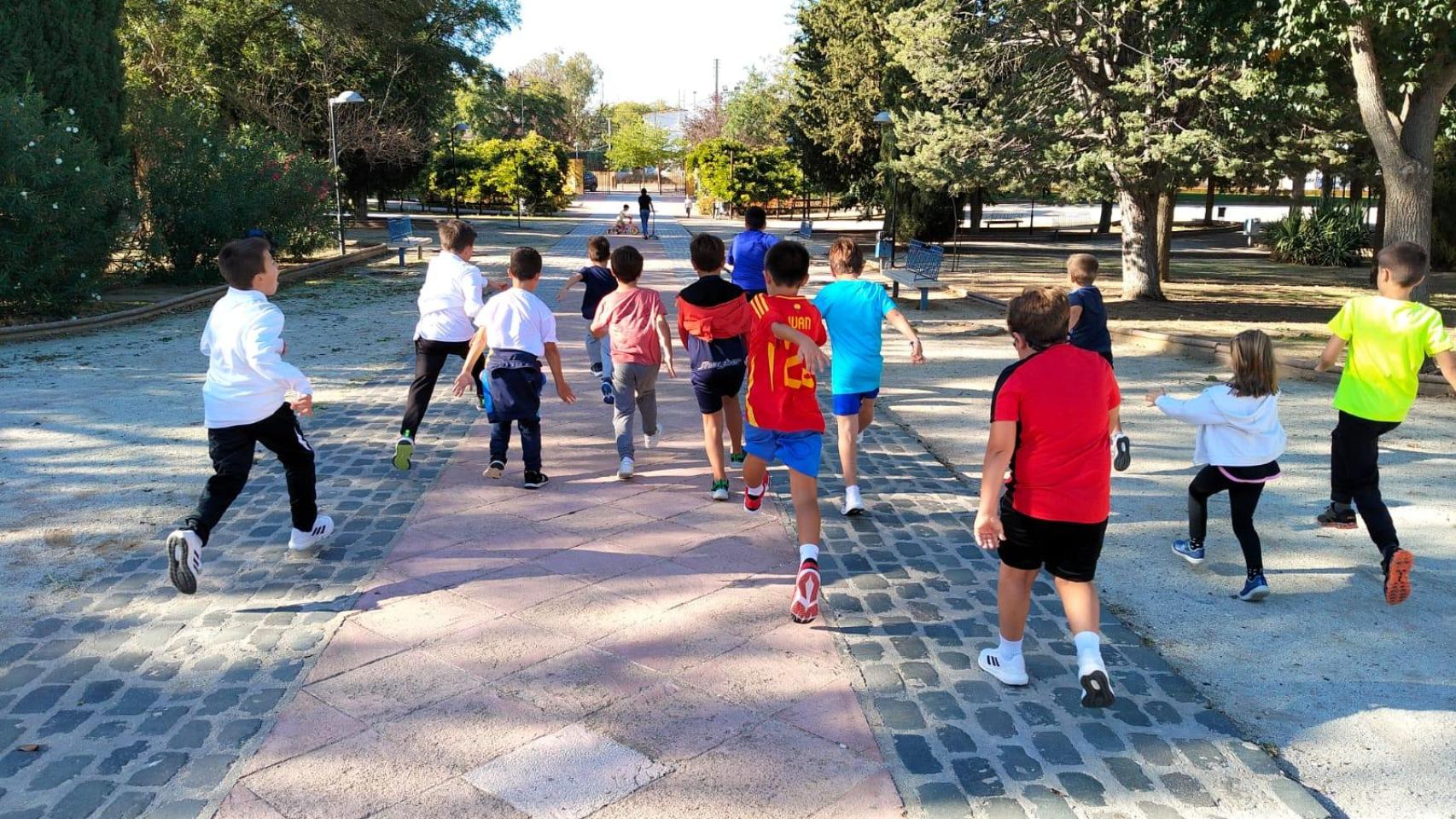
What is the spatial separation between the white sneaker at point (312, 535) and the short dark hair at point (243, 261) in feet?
4.25

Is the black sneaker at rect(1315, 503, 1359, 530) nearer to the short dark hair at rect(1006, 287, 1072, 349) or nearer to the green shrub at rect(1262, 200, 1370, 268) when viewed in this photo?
the short dark hair at rect(1006, 287, 1072, 349)

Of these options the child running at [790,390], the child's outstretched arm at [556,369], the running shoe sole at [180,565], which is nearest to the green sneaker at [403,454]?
the child's outstretched arm at [556,369]

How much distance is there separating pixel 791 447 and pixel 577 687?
4.85ft

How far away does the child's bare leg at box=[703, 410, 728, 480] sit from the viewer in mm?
6043

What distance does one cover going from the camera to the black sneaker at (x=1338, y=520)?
572cm

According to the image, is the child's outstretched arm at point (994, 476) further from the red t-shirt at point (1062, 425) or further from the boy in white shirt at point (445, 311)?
the boy in white shirt at point (445, 311)

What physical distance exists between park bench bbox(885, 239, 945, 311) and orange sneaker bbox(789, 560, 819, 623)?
1199 centimetres

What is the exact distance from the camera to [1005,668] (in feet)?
12.6

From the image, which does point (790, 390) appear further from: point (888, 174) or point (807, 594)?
point (888, 174)

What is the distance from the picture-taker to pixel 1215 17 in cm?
1156

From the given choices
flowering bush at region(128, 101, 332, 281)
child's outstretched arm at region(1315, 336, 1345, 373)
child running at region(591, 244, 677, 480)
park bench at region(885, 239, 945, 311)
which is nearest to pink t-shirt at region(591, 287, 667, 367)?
child running at region(591, 244, 677, 480)

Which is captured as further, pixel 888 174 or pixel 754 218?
pixel 888 174

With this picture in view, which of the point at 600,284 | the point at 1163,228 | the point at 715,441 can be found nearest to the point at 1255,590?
the point at 715,441

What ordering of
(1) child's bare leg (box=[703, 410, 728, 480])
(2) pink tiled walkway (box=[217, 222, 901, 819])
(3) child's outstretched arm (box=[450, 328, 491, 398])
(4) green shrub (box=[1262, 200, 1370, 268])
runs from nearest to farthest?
(2) pink tiled walkway (box=[217, 222, 901, 819]), (1) child's bare leg (box=[703, 410, 728, 480]), (3) child's outstretched arm (box=[450, 328, 491, 398]), (4) green shrub (box=[1262, 200, 1370, 268])
